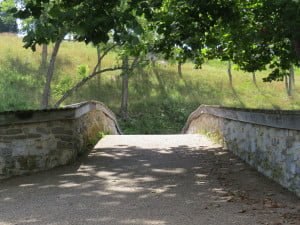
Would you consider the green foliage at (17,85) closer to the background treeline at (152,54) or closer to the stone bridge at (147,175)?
the background treeline at (152,54)

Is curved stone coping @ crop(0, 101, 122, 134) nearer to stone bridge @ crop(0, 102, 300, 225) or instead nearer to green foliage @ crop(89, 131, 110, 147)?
stone bridge @ crop(0, 102, 300, 225)

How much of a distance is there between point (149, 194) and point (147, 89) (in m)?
32.7

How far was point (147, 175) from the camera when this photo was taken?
8086 millimetres

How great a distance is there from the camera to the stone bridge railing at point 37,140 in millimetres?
7820

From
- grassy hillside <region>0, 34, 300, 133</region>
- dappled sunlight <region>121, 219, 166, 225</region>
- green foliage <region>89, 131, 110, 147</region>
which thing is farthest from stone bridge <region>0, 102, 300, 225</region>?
grassy hillside <region>0, 34, 300, 133</region>

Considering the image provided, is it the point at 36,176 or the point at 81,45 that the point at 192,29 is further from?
the point at 81,45

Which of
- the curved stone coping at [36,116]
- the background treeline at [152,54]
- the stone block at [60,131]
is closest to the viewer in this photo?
the background treeline at [152,54]

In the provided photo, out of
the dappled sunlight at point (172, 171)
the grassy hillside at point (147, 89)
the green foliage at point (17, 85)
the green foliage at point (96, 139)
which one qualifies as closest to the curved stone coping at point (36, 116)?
the dappled sunlight at point (172, 171)

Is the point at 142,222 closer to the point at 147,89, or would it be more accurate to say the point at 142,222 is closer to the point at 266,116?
the point at 266,116

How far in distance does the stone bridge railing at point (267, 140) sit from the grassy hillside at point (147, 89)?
20195 millimetres

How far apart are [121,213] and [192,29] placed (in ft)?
19.7

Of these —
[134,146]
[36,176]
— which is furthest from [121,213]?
[134,146]

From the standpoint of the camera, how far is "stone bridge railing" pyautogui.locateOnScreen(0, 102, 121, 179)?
782 cm

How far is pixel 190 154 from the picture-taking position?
1075cm
